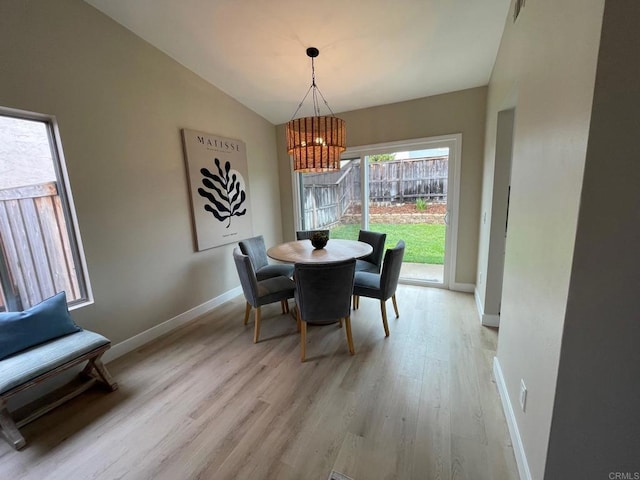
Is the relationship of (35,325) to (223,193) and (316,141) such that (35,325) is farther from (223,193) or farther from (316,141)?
(316,141)

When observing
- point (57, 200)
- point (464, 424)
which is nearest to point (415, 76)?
point (464, 424)

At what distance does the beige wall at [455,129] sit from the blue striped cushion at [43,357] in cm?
363

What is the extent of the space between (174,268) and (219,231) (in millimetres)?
714

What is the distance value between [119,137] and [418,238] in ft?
12.3

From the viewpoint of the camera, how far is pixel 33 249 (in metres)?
2.04

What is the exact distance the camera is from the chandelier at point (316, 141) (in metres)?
2.40

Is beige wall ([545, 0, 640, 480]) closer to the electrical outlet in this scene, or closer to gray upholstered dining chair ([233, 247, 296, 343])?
the electrical outlet

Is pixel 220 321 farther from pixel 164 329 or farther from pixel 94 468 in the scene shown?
pixel 94 468

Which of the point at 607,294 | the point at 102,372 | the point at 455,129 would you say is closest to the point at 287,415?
the point at 102,372

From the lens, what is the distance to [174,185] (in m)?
2.88

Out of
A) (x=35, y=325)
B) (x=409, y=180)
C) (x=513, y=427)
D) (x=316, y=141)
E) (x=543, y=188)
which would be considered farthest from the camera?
(x=409, y=180)

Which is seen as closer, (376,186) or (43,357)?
(43,357)

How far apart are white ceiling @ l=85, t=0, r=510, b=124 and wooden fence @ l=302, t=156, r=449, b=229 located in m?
0.90

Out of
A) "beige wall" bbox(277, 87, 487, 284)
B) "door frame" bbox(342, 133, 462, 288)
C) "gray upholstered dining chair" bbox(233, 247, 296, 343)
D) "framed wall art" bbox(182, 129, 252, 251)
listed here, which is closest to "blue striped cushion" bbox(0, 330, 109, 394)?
"gray upholstered dining chair" bbox(233, 247, 296, 343)
